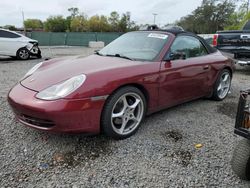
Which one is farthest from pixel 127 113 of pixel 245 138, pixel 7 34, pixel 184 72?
pixel 7 34

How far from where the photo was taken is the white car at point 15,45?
9656 millimetres

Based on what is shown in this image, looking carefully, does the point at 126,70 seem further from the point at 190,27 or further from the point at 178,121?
the point at 190,27

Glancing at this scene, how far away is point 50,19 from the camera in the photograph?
264 feet

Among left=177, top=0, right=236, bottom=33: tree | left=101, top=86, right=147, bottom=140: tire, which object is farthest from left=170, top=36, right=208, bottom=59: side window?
left=177, top=0, right=236, bottom=33: tree

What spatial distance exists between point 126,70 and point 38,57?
9.22 meters

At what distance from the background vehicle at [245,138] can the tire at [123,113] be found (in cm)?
124

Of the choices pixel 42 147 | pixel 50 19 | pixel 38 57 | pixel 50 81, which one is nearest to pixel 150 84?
pixel 50 81

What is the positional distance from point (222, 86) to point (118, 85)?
9.23 ft

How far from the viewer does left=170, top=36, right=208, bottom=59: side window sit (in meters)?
3.52

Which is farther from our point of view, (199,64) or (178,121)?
(199,64)

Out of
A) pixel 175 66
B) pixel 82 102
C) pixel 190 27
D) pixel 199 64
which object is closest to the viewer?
pixel 82 102

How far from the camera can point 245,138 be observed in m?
2.15

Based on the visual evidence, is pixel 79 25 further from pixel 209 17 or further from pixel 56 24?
pixel 209 17

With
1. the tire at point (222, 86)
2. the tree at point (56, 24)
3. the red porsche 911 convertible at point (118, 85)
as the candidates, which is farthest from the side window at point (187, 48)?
the tree at point (56, 24)
